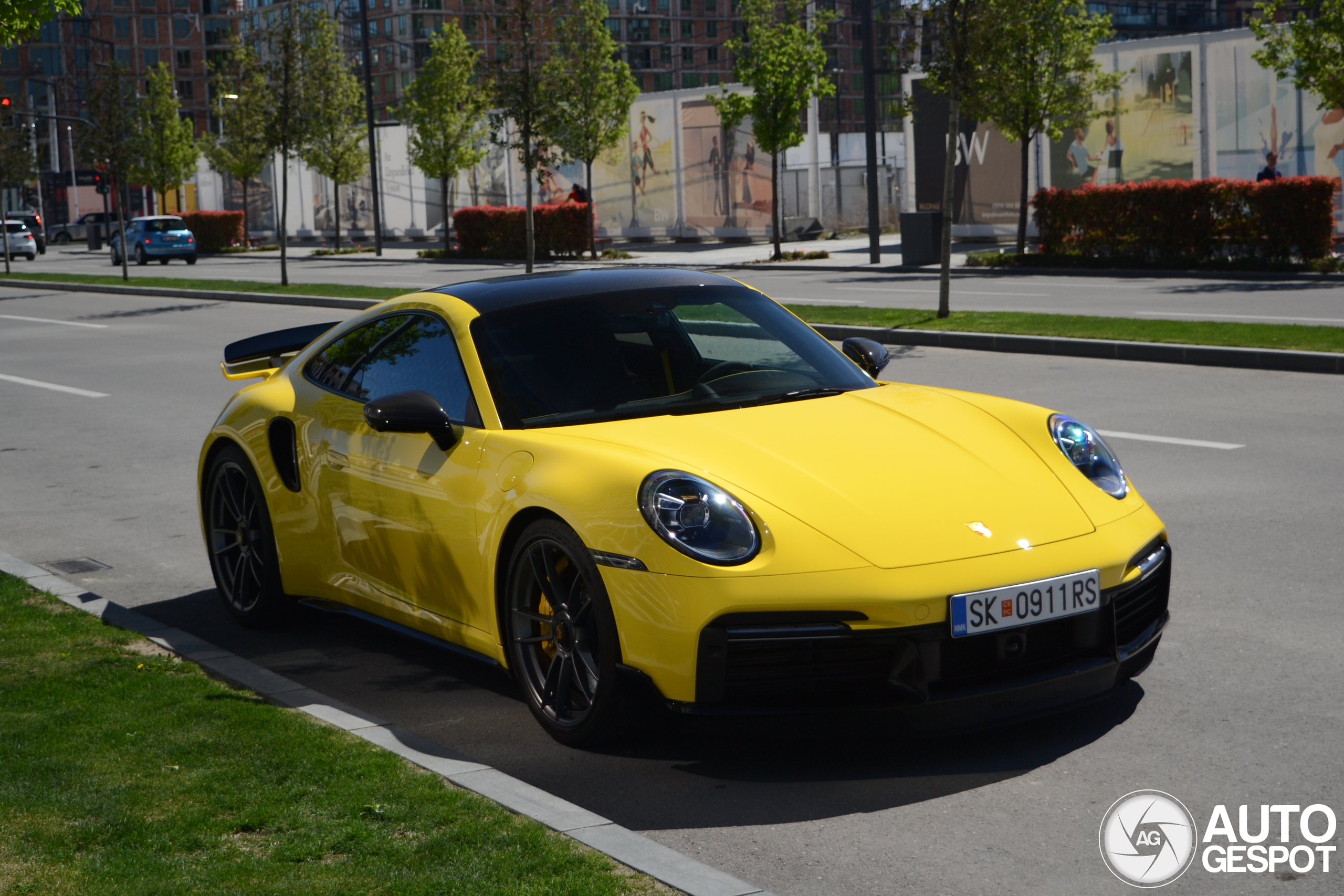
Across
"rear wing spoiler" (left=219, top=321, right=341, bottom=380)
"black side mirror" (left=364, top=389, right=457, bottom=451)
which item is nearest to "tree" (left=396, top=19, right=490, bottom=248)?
"rear wing spoiler" (left=219, top=321, right=341, bottom=380)

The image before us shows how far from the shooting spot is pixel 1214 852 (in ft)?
11.9

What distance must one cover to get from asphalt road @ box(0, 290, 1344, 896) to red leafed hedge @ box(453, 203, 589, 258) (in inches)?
1268

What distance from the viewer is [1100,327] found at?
627 inches

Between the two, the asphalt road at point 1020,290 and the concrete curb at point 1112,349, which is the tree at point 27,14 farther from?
the concrete curb at point 1112,349

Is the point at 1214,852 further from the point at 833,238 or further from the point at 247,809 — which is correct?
the point at 833,238

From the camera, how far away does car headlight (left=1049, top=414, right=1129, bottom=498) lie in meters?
4.72

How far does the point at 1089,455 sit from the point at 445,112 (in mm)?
44123

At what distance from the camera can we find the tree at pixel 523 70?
30219mm

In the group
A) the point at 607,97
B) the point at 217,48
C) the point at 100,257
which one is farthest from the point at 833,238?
the point at 217,48

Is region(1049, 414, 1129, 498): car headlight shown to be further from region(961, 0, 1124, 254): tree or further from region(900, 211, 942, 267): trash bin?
region(900, 211, 942, 267): trash bin

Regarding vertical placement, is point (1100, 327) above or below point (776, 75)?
below

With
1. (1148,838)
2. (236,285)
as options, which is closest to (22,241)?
(236,285)

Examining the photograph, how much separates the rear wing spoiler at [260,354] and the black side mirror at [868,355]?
2.51m

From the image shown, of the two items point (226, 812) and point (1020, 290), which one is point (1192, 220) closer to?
point (1020, 290)
